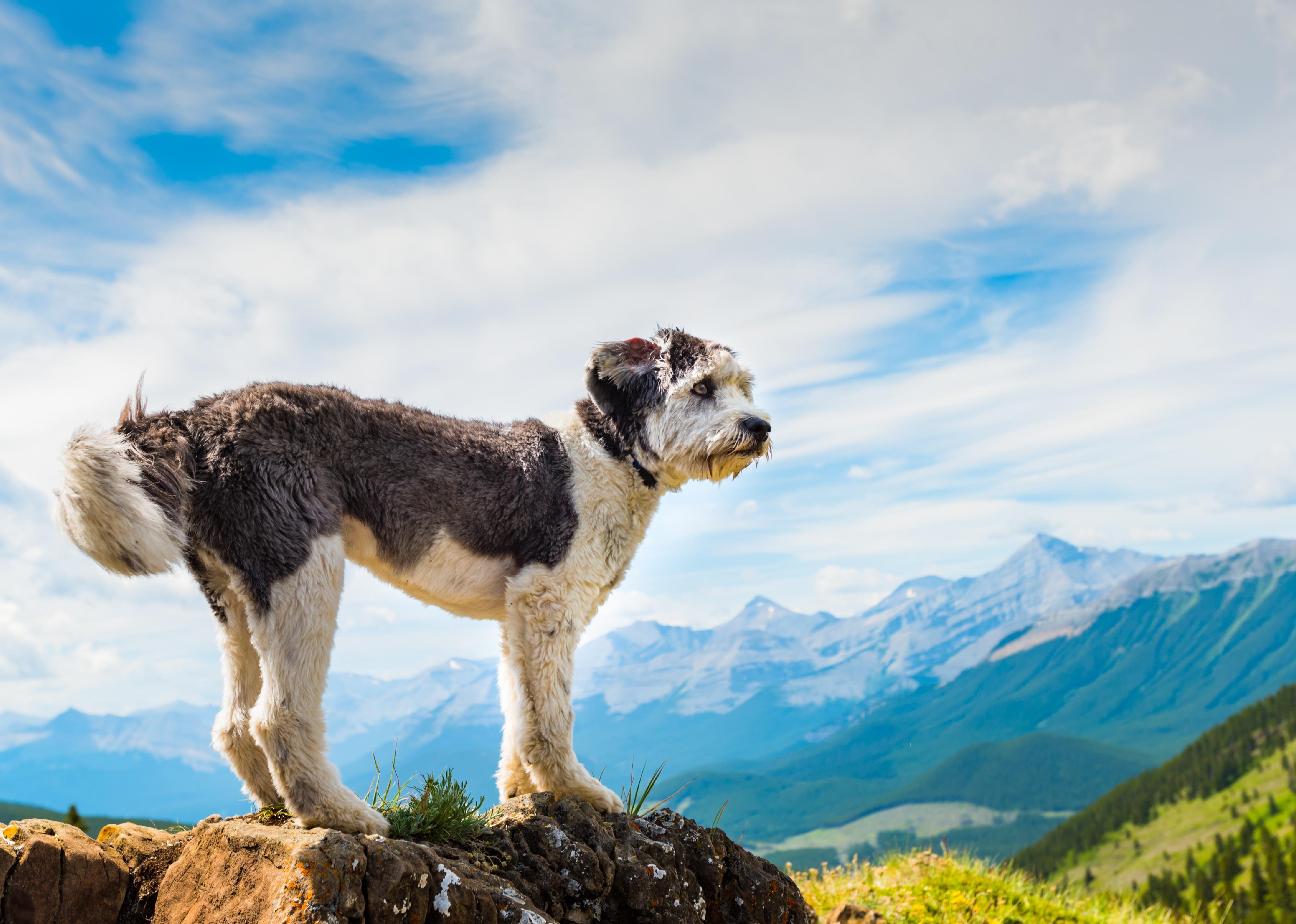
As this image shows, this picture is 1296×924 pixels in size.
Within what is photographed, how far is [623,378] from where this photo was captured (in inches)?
294

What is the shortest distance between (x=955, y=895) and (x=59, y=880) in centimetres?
967

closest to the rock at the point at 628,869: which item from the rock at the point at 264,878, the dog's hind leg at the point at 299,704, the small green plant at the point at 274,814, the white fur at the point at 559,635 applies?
the white fur at the point at 559,635

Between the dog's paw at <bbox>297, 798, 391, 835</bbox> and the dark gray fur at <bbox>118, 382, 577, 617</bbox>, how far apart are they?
1389 millimetres

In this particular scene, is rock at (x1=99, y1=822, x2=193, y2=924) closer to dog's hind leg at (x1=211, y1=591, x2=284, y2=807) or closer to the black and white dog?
dog's hind leg at (x1=211, y1=591, x2=284, y2=807)

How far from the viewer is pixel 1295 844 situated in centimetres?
14362

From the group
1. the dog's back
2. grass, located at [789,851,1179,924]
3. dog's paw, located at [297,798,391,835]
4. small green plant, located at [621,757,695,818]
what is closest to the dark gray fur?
the dog's back

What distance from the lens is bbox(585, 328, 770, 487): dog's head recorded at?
7.23 meters

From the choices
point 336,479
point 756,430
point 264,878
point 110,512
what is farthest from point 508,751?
point 110,512

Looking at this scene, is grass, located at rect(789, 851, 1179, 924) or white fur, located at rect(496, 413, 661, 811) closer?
white fur, located at rect(496, 413, 661, 811)

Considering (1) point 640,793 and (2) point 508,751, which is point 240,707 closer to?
(2) point 508,751

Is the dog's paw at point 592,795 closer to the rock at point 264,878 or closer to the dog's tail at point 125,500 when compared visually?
the rock at point 264,878

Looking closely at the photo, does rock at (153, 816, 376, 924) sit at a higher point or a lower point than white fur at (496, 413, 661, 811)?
lower

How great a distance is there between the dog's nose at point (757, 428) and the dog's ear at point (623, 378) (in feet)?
2.75

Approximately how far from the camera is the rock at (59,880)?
5.29m
